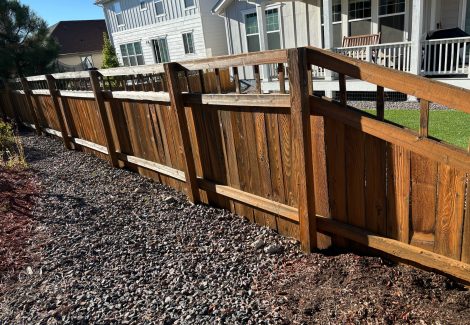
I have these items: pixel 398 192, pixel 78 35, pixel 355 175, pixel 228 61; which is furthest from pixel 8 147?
pixel 78 35

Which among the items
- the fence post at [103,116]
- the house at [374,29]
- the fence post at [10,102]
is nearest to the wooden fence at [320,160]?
the fence post at [103,116]

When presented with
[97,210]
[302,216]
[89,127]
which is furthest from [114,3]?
[302,216]

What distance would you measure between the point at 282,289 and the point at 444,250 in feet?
3.72

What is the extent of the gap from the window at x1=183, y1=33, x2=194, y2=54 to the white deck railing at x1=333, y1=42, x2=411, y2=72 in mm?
10414

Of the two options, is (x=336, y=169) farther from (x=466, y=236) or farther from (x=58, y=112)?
(x=58, y=112)

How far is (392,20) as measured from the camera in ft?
36.3

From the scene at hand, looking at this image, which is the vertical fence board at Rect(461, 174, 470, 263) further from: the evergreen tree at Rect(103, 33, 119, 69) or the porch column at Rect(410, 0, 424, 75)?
the evergreen tree at Rect(103, 33, 119, 69)

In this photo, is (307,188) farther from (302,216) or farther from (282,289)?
(282,289)

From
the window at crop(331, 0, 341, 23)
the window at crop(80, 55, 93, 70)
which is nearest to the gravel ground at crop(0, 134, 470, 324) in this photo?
the window at crop(331, 0, 341, 23)

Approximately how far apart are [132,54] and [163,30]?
4.04 metres

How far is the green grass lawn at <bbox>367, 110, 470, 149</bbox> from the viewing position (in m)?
5.85

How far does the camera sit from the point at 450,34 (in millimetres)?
9602

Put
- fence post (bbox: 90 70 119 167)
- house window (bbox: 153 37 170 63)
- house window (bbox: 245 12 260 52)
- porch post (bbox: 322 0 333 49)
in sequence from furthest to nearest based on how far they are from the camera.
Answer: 1. house window (bbox: 153 37 170 63)
2. house window (bbox: 245 12 260 52)
3. porch post (bbox: 322 0 333 49)
4. fence post (bbox: 90 70 119 167)

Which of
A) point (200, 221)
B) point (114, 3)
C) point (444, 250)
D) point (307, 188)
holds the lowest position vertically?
point (200, 221)
